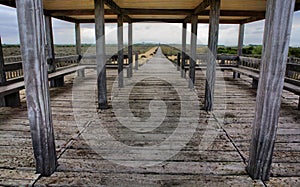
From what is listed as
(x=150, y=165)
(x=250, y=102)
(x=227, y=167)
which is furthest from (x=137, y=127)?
(x=250, y=102)

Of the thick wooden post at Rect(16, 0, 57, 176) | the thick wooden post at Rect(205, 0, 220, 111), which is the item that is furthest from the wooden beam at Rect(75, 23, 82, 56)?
the thick wooden post at Rect(16, 0, 57, 176)

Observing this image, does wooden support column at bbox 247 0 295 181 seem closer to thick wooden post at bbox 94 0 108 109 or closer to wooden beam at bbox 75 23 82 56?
thick wooden post at bbox 94 0 108 109

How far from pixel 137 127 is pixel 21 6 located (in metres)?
2.13

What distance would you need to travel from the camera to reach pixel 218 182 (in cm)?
194

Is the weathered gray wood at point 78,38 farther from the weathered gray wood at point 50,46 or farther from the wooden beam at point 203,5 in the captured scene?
the wooden beam at point 203,5

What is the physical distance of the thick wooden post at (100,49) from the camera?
3.81m

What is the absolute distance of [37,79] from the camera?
1773 millimetres

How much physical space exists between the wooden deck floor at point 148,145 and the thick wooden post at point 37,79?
0.74 feet

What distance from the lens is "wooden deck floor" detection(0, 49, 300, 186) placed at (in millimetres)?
1995

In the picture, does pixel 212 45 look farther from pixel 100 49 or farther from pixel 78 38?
pixel 78 38

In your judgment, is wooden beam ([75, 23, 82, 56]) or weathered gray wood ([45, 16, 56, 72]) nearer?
weathered gray wood ([45, 16, 56, 72])

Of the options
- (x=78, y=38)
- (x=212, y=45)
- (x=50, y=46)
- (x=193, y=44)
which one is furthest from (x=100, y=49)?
(x=78, y=38)

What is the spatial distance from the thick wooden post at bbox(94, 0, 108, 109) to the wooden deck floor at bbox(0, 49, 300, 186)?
0.30 metres

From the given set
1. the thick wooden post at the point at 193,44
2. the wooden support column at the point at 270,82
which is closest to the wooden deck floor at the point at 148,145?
the wooden support column at the point at 270,82
